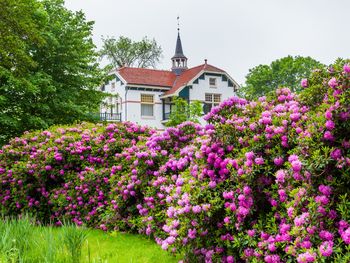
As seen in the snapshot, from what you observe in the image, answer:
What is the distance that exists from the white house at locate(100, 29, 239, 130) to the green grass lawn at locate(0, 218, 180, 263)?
3173 centimetres

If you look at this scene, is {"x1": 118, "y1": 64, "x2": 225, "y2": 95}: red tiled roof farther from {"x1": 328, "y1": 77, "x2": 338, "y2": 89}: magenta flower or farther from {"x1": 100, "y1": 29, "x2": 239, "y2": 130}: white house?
{"x1": 328, "y1": 77, "x2": 338, "y2": 89}: magenta flower

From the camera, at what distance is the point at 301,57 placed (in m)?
61.0

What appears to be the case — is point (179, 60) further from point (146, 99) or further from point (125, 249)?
point (125, 249)

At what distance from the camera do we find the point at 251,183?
4461 mm

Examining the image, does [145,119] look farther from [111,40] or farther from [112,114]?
[111,40]

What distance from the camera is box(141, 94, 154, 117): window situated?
40.2m

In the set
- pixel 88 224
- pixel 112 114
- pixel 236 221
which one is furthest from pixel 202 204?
pixel 112 114

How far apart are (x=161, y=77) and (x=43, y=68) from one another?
21684 mm

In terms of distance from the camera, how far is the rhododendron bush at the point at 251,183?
3562mm

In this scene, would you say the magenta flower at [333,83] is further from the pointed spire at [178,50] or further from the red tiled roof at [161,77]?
the pointed spire at [178,50]

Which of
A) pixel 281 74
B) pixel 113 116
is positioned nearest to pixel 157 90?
pixel 113 116

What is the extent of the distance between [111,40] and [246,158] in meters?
51.0

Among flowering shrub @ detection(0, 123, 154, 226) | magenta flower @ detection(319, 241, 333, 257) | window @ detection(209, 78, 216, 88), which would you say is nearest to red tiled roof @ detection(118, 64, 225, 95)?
window @ detection(209, 78, 216, 88)

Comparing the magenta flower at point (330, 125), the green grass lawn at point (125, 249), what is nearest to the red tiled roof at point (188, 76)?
the green grass lawn at point (125, 249)
